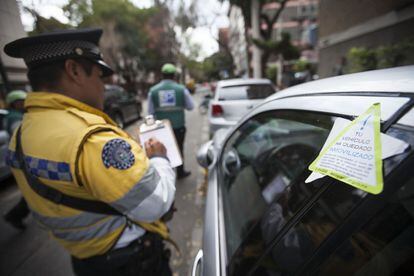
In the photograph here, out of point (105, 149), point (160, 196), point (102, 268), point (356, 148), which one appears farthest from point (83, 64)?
point (356, 148)

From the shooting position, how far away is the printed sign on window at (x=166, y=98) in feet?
11.7

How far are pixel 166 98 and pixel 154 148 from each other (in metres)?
2.50

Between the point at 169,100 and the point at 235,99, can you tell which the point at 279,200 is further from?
the point at 235,99

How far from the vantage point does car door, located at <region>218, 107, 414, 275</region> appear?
28.6 inches

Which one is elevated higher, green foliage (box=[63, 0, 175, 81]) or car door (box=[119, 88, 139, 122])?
green foliage (box=[63, 0, 175, 81])

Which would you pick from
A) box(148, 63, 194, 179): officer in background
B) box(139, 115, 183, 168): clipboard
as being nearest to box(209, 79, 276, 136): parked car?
box(148, 63, 194, 179): officer in background

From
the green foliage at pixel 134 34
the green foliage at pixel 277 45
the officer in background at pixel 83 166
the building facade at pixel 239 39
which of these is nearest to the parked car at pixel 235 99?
the officer in background at pixel 83 166

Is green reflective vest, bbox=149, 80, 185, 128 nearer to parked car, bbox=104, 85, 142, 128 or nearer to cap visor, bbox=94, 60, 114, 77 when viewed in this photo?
cap visor, bbox=94, 60, 114, 77

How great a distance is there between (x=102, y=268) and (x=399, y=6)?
7.22ft

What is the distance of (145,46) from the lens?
24688 mm

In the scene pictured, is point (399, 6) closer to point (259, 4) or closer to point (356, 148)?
point (356, 148)

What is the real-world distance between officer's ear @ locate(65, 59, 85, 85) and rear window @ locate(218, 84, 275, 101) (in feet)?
12.6

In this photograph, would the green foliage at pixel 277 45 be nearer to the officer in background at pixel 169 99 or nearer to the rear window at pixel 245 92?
the rear window at pixel 245 92

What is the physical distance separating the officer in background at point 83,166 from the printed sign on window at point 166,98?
2.33 m
